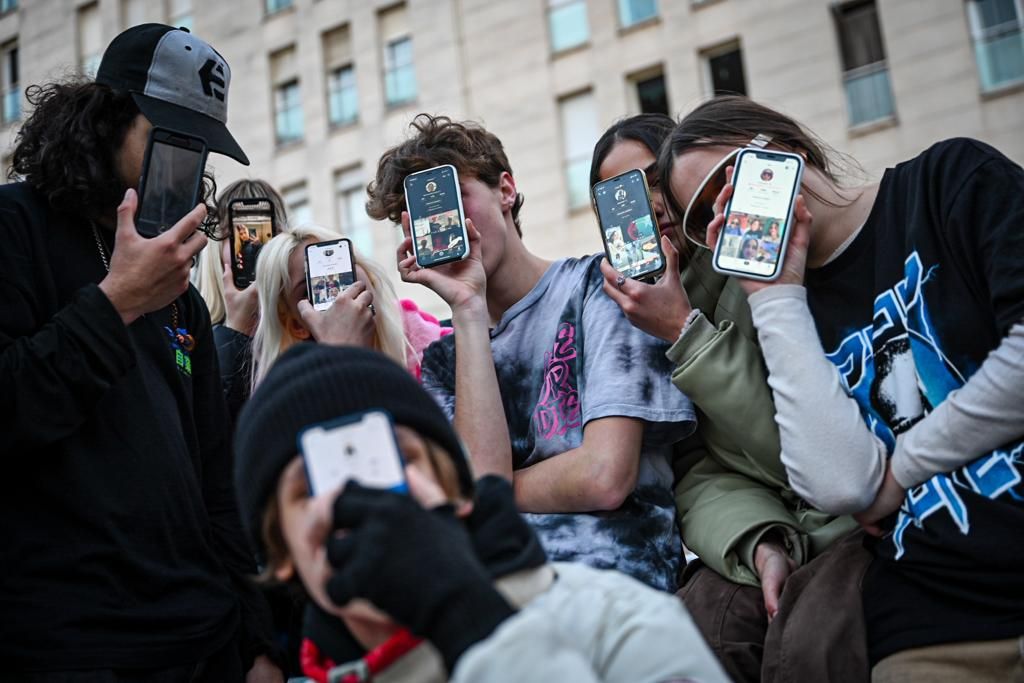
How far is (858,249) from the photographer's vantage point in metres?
2.48

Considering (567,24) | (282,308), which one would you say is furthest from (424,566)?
(567,24)

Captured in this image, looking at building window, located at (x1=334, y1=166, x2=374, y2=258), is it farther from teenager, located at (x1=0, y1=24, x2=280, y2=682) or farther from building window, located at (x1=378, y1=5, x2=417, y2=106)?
teenager, located at (x1=0, y1=24, x2=280, y2=682)

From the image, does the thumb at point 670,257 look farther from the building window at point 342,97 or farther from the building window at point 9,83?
the building window at point 9,83

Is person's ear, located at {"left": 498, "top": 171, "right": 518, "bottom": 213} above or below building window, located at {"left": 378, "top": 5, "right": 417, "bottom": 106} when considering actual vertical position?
below

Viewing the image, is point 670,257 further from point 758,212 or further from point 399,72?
point 399,72

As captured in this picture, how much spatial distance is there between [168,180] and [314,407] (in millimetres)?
1351

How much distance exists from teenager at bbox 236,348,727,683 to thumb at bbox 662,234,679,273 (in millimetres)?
1221

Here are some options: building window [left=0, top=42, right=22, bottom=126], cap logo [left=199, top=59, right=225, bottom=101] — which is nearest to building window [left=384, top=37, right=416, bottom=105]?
building window [left=0, top=42, right=22, bottom=126]

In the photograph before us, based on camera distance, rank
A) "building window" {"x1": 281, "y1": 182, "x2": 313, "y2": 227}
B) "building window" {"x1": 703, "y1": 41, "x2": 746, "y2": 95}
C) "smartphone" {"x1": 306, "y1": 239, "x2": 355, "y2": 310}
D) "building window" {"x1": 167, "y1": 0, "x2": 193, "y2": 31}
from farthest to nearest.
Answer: "building window" {"x1": 167, "y1": 0, "x2": 193, "y2": 31} → "building window" {"x1": 281, "y1": 182, "x2": 313, "y2": 227} → "building window" {"x1": 703, "y1": 41, "x2": 746, "y2": 95} → "smartphone" {"x1": 306, "y1": 239, "x2": 355, "y2": 310}

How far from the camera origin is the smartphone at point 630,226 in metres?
2.80

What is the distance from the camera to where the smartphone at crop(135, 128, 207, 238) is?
8.60 feet

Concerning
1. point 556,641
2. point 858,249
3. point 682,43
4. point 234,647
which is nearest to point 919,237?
point 858,249

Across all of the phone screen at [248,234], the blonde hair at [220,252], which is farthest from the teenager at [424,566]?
the blonde hair at [220,252]

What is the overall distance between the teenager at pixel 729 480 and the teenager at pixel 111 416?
46.9 inches
